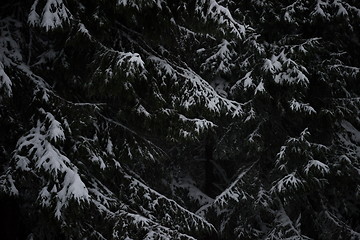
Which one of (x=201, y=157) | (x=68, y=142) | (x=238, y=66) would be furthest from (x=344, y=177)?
(x=68, y=142)

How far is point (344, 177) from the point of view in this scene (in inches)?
382

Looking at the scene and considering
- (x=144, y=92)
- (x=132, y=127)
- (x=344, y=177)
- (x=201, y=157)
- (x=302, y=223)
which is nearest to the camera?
(x=144, y=92)

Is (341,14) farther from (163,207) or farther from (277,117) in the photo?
(163,207)

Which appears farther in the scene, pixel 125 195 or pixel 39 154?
pixel 125 195

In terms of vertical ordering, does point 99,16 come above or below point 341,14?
below

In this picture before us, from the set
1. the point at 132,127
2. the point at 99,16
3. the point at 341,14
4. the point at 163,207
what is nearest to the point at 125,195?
the point at 163,207

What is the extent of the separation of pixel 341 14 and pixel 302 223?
5.48m

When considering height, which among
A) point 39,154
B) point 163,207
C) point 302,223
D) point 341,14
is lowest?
point 302,223

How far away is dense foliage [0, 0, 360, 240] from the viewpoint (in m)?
5.40

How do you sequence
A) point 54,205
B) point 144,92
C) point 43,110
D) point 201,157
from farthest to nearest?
point 201,157
point 144,92
point 43,110
point 54,205

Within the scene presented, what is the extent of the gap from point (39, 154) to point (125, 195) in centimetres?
192

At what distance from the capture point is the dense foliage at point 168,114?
17.7 ft

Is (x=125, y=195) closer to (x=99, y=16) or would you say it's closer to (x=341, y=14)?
(x=99, y=16)

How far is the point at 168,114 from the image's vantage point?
622 centimetres
